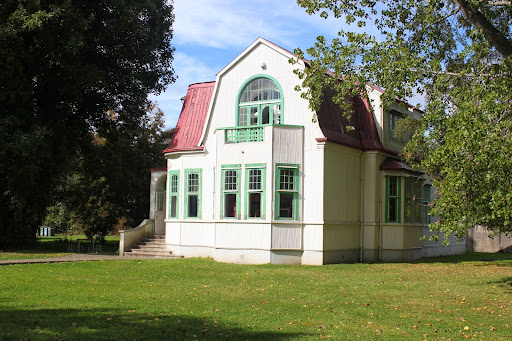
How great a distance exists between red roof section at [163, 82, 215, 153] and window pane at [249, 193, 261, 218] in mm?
4152

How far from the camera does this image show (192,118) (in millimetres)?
25719

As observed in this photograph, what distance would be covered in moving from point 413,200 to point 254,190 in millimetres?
8178

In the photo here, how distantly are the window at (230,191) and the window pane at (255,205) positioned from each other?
1.64ft

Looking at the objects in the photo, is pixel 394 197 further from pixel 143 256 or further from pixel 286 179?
pixel 143 256

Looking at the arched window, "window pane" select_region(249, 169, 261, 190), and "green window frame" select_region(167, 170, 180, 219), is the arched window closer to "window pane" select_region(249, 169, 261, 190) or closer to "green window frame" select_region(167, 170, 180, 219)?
"window pane" select_region(249, 169, 261, 190)

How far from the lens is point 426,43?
16.7 m

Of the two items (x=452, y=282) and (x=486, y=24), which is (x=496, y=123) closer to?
(x=486, y=24)

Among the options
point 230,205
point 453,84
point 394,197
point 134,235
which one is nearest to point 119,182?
point 134,235

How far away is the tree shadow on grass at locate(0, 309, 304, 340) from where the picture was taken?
8328 mm

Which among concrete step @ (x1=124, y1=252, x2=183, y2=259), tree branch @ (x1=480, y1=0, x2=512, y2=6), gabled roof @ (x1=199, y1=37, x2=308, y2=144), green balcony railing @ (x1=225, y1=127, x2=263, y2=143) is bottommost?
concrete step @ (x1=124, y1=252, x2=183, y2=259)

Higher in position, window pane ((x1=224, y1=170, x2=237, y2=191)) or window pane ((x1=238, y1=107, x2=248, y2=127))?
window pane ((x1=238, y1=107, x2=248, y2=127))

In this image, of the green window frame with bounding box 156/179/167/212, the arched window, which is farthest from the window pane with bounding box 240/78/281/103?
the green window frame with bounding box 156/179/167/212

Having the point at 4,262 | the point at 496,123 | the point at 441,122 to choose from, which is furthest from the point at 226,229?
the point at 496,123

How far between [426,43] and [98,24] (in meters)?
16.8
